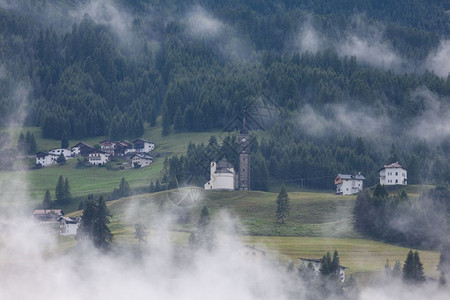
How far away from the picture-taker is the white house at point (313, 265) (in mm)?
160038

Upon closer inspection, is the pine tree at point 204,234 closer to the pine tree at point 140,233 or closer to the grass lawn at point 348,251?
the grass lawn at point 348,251

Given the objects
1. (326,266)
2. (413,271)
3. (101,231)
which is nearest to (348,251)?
(326,266)

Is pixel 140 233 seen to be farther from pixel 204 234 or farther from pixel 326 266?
pixel 326 266

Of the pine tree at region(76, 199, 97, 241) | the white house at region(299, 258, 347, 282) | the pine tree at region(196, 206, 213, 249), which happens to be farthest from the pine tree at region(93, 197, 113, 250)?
the white house at region(299, 258, 347, 282)

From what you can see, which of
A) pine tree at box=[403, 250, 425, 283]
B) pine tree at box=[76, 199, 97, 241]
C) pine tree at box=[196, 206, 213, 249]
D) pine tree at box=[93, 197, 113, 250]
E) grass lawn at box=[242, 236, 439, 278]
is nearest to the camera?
pine tree at box=[403, 250, 425, 283]

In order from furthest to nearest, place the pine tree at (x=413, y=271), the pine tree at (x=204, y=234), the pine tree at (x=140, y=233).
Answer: the pine tree at (x=140, y=233), the pine tree at (x=204, y=234), the pine tree at (x=413, y=271)

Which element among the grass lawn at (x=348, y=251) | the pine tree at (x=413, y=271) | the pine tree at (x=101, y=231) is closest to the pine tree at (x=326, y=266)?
the grass lawn at (x=348, y=251)

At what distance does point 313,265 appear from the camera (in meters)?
166

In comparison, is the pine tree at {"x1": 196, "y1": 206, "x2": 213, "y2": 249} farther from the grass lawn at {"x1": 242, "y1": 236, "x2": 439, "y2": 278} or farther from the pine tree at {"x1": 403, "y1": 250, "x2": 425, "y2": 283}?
the pine tree at {"x1": 403, "y1": 250, "x2": 425, "y2": 283}

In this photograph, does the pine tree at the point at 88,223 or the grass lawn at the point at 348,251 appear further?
the pine tree at the point at 88,223

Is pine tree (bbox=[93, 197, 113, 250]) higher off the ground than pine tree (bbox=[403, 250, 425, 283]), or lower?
higher

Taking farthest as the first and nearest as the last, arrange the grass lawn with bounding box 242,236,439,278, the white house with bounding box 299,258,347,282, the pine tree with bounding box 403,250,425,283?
the grass lawn with bounding box 242,236,439,278, the white house with bounding box 299,258,347,282, the pine tree with bounding box 403,250,425,283

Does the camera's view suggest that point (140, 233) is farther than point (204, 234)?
No

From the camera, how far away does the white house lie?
160 metres
